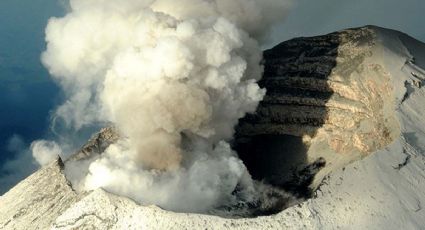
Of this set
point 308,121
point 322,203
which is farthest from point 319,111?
point 322,203

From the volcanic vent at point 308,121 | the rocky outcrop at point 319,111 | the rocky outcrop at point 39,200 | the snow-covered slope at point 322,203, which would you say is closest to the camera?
the snow-covered slope at point 322,203

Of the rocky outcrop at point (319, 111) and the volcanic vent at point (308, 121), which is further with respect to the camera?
the rocky outcrop at point (319, 111)

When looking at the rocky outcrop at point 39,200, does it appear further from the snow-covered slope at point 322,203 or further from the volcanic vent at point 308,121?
the volcanic vent at point 308,121

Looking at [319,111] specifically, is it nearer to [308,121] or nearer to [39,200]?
[308,121]

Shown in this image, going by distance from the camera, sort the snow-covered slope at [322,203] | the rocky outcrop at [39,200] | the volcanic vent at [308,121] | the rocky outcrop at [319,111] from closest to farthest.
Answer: the snow-covered slope at [322,203] → the rocky outcrop at [39,200] → the volcanic vent at [308,121] → the rocky outcrop at [319,111]

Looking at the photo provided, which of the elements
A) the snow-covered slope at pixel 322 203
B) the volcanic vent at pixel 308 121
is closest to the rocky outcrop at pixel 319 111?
the volcanic vent at pixel 308 121

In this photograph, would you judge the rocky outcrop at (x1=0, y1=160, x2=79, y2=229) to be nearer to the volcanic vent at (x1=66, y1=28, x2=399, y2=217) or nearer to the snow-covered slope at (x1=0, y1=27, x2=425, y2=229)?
the snow-covered slope at (x1=0, y1=27, x2=425, y2=229)

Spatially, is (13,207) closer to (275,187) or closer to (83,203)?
(83,203)

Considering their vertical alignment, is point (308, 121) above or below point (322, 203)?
→ above

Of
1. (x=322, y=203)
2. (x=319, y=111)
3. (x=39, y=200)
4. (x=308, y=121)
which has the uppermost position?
(x=319, y=111)
